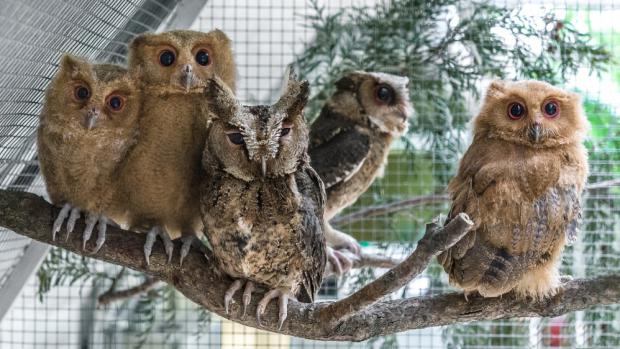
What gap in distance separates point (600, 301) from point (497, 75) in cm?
142

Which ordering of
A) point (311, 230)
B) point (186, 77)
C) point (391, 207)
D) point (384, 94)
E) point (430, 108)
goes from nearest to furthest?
1. point (311, 230)
2. point (186, 77)
3. point (384, 94)
4. point (391, 207)
5. point (430, 108)

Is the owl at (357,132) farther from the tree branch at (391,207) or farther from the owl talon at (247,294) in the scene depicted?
the owl talon at (247,294)

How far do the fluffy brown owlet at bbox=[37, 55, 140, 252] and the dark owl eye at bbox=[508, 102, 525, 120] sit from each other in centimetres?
89

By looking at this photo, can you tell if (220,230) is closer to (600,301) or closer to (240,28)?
(600,301)

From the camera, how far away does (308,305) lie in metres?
1.72

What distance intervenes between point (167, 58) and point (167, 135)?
7.4 inches

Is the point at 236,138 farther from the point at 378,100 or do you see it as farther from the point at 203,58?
the point at 378,100

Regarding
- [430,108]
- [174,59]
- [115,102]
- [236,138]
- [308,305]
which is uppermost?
[430,108]

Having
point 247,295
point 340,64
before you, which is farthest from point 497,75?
point 247,295

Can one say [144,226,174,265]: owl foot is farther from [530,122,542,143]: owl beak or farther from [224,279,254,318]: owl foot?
[530,122,542,143]: owl beak

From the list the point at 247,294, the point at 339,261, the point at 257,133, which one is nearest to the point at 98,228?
the point at 247,294

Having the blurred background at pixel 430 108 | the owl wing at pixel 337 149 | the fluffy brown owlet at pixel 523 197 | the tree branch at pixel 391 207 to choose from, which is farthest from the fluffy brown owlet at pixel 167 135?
the tree branch at pixel 391 207

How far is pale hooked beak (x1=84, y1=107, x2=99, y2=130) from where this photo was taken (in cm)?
173

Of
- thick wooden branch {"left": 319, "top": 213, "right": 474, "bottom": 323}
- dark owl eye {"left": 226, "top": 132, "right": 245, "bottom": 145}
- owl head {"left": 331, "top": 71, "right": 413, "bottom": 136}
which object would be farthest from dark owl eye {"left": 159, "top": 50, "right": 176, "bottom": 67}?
owl head {"left": 331, "top": 71, "right": 413, "bottom": 136}
